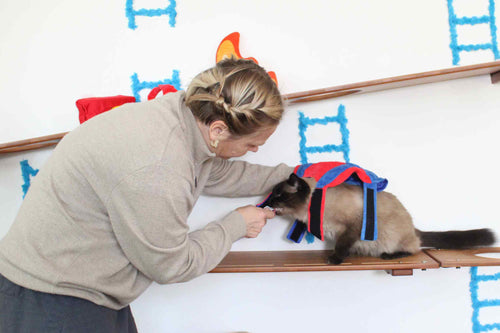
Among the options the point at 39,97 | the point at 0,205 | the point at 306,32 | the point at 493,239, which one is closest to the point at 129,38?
the point at 39,97

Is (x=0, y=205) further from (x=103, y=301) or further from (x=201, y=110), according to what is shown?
(x=201, y=110)

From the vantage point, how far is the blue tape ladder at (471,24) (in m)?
1.32

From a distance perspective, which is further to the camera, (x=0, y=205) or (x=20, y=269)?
(x=0, y=205)

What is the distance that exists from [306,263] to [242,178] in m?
0.38

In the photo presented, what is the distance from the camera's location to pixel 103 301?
908 millimetres

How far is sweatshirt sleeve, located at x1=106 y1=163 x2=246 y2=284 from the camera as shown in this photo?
80cm

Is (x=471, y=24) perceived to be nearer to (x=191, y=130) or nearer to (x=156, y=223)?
(x=191, y=130)

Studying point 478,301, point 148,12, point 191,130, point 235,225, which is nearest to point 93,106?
point 148,12

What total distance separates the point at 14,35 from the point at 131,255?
1.23m

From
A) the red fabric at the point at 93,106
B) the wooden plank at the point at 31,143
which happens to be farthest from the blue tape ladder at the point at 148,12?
the wooden plank at the point at 31,143

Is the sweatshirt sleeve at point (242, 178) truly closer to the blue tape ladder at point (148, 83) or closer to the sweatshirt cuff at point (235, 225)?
the sweatshirt cuff at point (235, 225)

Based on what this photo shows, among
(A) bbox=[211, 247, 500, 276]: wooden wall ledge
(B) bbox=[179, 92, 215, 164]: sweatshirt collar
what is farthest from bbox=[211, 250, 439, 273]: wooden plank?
(B) bbox=[179, 92, 215, 164]: sweatshirt collar

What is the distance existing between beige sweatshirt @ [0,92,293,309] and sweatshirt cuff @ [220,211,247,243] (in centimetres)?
20

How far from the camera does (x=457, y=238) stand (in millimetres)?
1315
